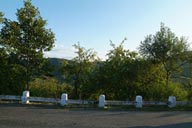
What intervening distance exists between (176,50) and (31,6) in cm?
1262

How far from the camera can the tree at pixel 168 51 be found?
3102cm

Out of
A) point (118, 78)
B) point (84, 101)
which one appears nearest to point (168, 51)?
point (118, 78)

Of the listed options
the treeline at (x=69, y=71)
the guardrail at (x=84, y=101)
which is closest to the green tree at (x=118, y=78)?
the treeline at (x=69, y=71)

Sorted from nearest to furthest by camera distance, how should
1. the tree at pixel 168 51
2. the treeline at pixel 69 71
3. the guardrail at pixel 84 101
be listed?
1. the guardrail at pixel 84 101
2. the treeline at pixel 69 71
3. the tree at pixel 168 51

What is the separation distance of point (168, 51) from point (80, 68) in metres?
8.09

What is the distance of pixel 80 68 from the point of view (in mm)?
28188

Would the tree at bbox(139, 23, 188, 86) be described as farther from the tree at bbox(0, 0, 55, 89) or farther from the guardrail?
the tree at bbox(0, 0, 55, 89)

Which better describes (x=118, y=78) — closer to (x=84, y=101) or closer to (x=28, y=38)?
(x=84, y=101)

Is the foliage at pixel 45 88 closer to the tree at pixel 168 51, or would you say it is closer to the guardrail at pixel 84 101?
the guardrail at pixel 84 101

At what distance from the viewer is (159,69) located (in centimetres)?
3003

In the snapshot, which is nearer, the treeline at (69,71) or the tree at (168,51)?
the treeline at (69,71)

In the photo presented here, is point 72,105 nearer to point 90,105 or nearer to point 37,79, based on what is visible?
point 90,105

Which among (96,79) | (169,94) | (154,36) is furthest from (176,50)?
(96,79)

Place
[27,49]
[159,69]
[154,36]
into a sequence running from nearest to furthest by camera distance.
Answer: [27,49] → [159,69] → [154,36]
